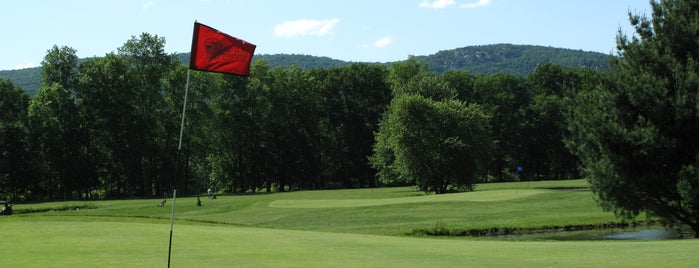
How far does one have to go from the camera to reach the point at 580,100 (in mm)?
33375

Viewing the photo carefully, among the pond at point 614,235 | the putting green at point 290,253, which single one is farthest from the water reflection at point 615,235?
the putting green at point 290,253

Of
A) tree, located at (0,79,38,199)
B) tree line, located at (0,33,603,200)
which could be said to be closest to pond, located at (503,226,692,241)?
tree line, located at (0,33,603,200)

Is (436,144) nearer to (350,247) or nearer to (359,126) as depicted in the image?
(359,126)

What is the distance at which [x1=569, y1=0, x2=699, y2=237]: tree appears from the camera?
2988cm

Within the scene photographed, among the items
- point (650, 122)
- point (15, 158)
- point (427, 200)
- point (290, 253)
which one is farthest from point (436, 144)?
point (15, 158)

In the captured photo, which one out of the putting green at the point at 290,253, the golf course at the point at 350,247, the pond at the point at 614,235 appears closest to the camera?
the putting green at the point at 290,253

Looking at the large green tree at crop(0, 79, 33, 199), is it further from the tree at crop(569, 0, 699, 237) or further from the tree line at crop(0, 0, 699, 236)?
the tree at crop(569, 0, 699, 237)

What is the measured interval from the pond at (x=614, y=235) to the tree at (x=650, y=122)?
980 mm

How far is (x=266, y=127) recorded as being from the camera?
97.9m

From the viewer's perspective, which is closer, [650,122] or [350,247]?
[350,247]

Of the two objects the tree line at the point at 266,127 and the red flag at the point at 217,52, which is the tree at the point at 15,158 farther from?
the red flag at the point at 217,52

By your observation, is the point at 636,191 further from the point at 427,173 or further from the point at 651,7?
the point at 427,173

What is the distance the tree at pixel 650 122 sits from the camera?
1176 inches

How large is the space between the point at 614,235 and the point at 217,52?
22.9m
